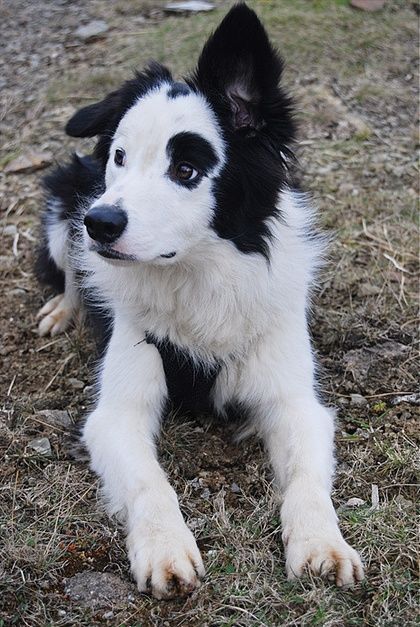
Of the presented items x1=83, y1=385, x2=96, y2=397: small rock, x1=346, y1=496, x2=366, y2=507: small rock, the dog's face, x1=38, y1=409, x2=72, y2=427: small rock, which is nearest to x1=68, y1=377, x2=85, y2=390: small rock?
x1=83, y1=385, x2=96, y2=397: small rock

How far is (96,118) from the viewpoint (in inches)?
136

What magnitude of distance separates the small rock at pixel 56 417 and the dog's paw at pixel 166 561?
1.00 metres

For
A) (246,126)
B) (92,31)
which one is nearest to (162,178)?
(246,126)

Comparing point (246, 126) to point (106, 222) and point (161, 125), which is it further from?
point (106, 222)

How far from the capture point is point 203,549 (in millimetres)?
2998

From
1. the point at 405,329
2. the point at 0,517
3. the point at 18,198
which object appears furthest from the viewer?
the point at 18,198

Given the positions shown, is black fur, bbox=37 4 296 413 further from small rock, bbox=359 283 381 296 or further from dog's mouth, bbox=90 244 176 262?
small rock, bbox=359 283 381 296

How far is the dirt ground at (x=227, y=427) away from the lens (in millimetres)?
2732

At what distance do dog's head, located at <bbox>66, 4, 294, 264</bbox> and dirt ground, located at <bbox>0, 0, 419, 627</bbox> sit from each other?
99 centimetres

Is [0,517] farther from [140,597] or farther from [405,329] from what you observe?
[405,329]

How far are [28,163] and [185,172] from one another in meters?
3.42

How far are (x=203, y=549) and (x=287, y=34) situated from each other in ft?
18.8

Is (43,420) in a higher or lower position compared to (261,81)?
lower

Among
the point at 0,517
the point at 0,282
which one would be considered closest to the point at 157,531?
the point at 0,517
